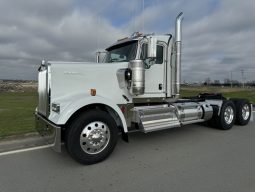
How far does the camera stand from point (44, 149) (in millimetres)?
5648

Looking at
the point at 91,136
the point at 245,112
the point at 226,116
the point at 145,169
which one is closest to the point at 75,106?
the point at 91,136

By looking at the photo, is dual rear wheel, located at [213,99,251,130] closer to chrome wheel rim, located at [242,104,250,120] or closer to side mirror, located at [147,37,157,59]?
chrome wheel rim, located at [242,104,250,120]

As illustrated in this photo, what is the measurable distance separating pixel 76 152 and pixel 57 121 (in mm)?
688

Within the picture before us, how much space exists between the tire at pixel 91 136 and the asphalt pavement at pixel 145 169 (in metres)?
0.21

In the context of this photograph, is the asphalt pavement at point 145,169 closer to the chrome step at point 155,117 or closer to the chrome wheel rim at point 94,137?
Result: the chrome wheel rim at point 94,137

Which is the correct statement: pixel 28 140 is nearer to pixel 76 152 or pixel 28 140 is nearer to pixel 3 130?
pixel 3 130

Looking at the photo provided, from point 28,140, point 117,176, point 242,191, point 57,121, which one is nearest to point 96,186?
point 117,176

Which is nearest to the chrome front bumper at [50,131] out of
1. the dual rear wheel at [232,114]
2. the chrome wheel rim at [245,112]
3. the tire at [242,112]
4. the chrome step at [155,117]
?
the chrome step at [155,117]

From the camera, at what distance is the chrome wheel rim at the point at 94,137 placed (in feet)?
15.8

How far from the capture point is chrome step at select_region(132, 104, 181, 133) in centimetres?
590

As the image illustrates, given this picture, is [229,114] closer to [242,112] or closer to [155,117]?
[242,112]

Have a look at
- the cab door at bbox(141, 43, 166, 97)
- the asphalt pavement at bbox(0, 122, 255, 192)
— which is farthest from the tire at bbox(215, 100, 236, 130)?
the cab door at bbox(141, 43, 166, 97)

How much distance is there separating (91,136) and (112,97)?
4.06 ft

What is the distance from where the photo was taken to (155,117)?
6.27 m
